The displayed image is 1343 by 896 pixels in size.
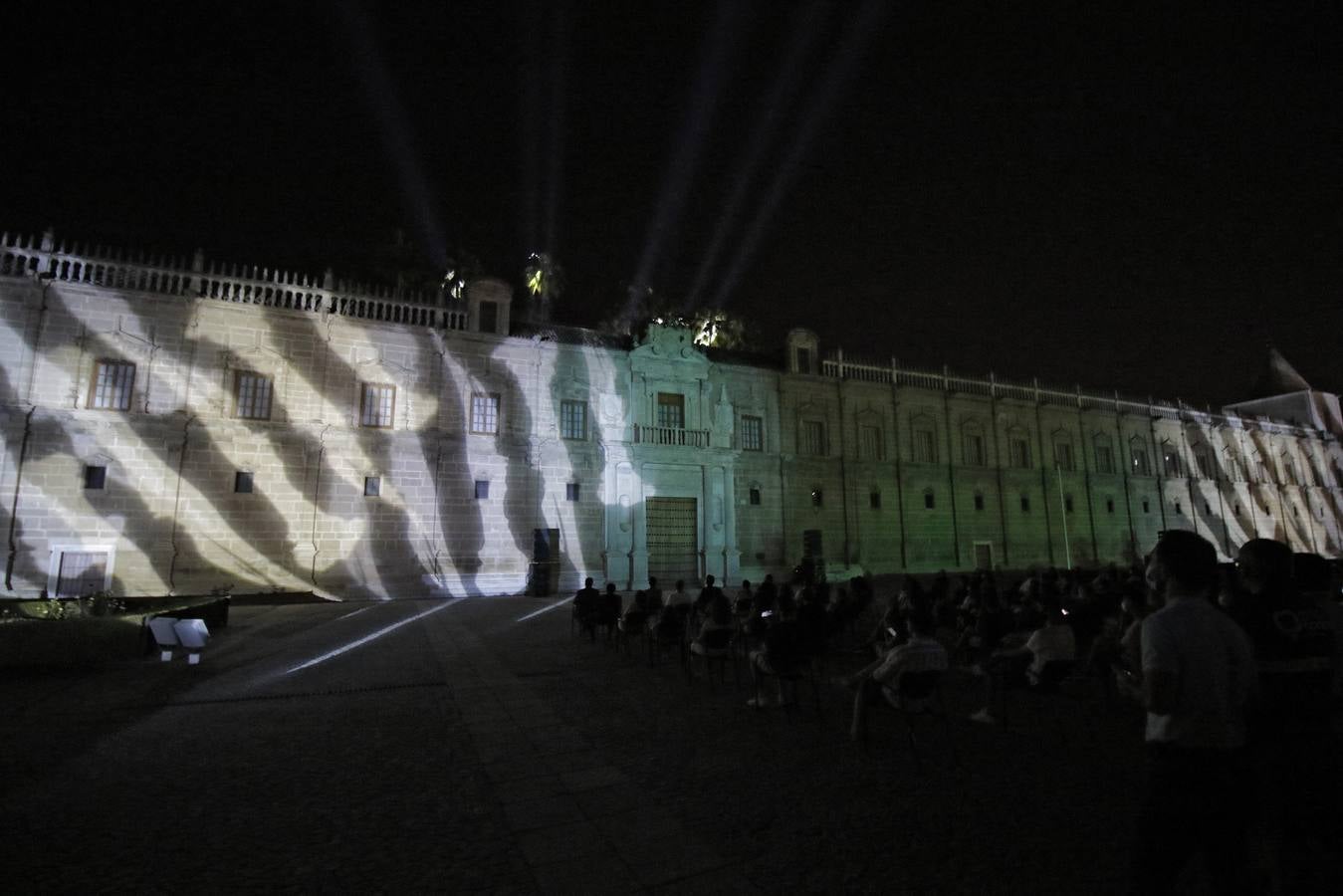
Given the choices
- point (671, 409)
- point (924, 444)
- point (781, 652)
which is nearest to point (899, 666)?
point (781, 652)

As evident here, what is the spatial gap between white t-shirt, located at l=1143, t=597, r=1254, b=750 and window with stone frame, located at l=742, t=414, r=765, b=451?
2682 cm

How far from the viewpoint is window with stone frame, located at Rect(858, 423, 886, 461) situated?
106ft

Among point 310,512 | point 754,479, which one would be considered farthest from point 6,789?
point 754,479

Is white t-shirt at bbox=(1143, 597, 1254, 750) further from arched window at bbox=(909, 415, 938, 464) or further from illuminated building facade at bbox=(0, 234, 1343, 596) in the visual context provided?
arched window at bbox=(909, 415, 938, 464)

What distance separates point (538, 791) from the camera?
4840mm

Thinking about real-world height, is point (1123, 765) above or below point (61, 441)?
below

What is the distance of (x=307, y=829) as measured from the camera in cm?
429

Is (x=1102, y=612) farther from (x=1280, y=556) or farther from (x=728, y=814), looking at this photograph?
(x=728, y=814)

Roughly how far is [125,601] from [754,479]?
2189 cm

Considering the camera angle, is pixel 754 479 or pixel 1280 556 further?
pixel 754 479

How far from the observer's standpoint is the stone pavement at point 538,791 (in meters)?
3.66

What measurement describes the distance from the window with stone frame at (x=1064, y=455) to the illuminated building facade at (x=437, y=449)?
6.38ft

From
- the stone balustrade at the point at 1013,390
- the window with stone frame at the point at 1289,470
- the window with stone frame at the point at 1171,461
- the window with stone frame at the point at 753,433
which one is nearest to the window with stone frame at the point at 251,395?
the window with stone frame at the point at 753,433

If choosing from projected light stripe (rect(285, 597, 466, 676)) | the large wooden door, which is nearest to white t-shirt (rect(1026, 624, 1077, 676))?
projected light stripe (rect(285, 597, 466, 676))
